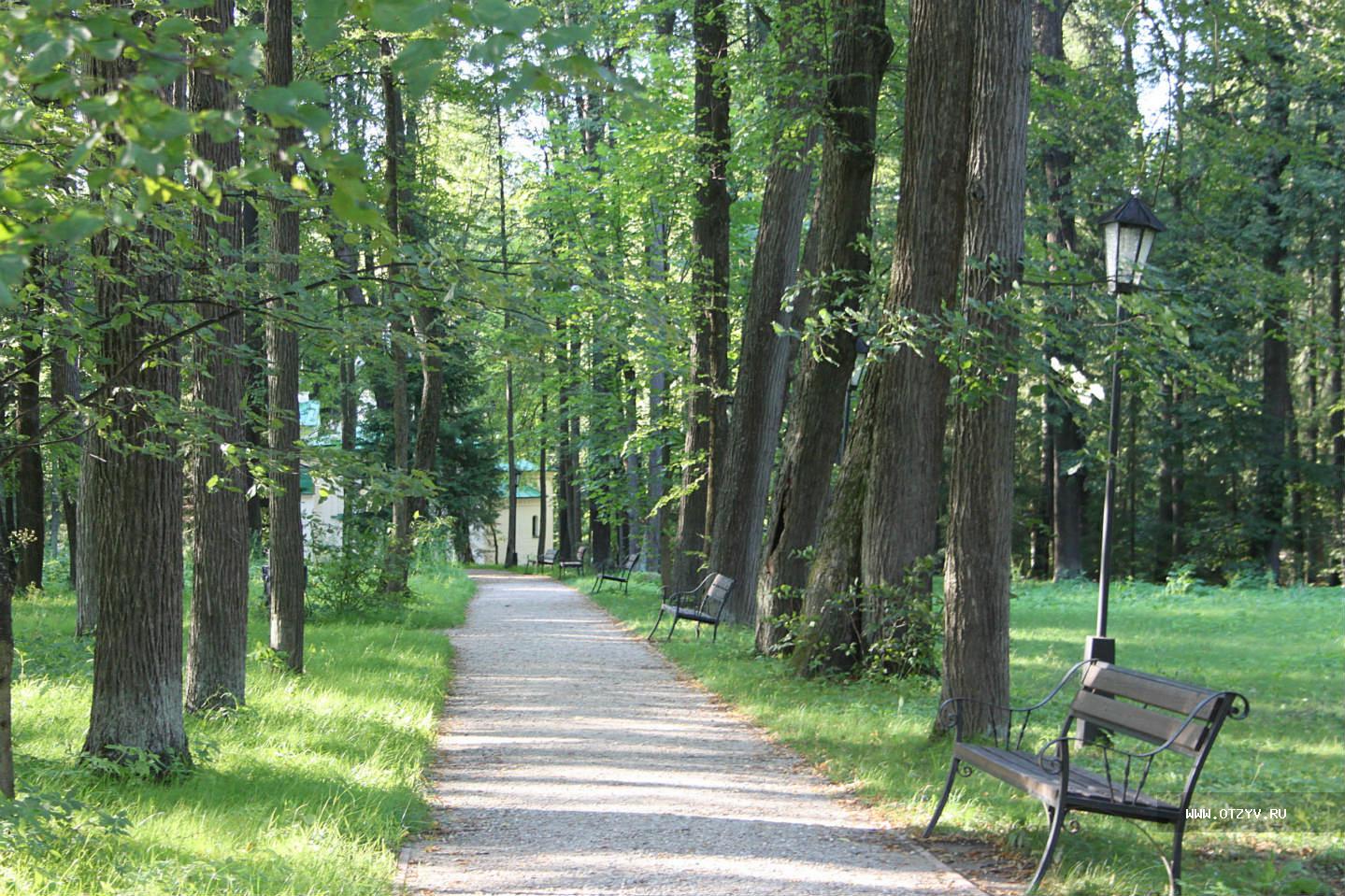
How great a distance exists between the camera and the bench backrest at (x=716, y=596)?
14.8 metres

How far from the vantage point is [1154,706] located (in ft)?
18.5

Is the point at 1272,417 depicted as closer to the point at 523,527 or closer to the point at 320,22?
the point at 320,22

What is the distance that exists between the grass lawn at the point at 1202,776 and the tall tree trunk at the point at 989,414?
0.85 meters

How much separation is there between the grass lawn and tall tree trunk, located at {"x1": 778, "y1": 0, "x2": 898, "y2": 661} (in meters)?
0.78

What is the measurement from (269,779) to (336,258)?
2.92 m

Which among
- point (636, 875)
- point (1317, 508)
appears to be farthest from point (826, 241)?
point (1317, 508)

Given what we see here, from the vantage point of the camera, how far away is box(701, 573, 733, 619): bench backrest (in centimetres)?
1478

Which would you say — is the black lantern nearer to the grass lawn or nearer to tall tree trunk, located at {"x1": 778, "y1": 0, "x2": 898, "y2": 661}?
tall tree trunk, located at {"x1": 778, "y1": 0, "x2": 898, "y2": 661}

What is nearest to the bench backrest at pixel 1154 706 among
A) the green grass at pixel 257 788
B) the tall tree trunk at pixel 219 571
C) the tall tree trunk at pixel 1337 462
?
the green grass at pixel 257 788

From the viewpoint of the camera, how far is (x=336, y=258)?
587 centimetres

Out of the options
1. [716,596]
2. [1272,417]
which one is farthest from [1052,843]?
[1272,417]

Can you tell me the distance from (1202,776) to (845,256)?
659 centimetres

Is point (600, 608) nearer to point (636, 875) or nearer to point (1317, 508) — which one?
point (636, 875)

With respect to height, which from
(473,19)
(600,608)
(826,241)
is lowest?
(600,608)
